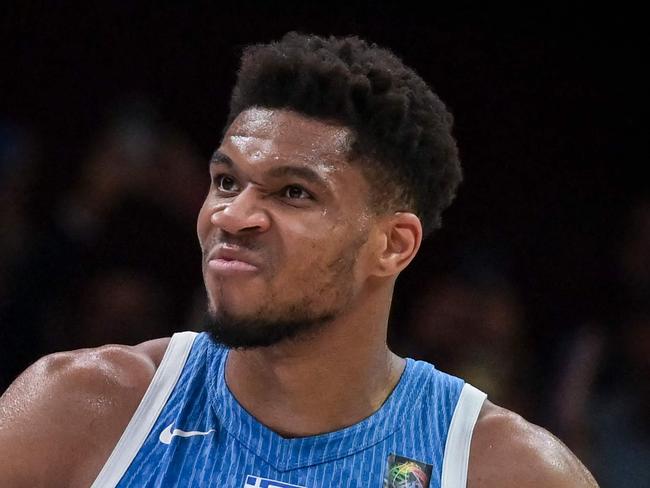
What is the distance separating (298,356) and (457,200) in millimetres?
2241

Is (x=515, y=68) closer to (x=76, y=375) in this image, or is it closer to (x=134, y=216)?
Result: (x=134, y=216)

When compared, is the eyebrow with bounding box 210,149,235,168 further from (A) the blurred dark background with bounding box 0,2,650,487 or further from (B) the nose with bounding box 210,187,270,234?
(A) the blurred dark background with bounding box 0,2,650,487

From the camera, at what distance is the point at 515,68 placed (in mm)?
4473

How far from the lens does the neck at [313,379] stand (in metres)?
2.27

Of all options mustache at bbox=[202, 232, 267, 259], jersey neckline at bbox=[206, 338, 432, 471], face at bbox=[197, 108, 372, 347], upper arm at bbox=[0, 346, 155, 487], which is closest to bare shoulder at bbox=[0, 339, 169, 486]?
upper arm at bbox=[0, 346, 155, 487]

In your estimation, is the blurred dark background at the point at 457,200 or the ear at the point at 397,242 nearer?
the ear at the point at 397,242

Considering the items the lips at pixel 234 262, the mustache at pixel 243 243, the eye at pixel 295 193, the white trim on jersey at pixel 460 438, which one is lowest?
the white trim on jersey at pixel 460 438

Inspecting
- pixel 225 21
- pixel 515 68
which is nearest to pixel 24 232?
pixel 225 21

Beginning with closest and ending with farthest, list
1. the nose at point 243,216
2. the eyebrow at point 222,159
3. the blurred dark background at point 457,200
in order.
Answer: the nose at point 243,216 < the eyebrow at point 222,159 < the blurred dark background at point 457,200

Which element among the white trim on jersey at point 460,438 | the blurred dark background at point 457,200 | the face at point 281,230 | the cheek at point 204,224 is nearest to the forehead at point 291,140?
the face at point 281,230

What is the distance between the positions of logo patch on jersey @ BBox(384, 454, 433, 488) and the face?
35 centimetres

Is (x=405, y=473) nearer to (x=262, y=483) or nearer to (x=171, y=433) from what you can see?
(x=262, y=483)

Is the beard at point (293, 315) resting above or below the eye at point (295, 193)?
below

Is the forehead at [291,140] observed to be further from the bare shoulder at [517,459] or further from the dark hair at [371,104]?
the bare shoulder at [517,459]
